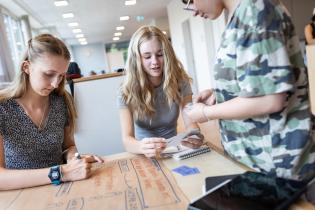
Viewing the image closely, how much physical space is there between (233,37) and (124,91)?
29.5 inches

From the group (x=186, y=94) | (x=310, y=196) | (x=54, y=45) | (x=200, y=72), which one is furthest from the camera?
(x=200, y=72)

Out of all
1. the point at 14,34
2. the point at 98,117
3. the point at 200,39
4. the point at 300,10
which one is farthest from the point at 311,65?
the point at 14,34

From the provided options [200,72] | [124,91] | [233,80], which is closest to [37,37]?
[124,91]

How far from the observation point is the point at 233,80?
872 millimetres

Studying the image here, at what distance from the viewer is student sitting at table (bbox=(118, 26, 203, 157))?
149cm

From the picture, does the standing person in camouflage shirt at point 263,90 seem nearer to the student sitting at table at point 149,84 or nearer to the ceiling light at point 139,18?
Result: the student sitting at table at point 149,84

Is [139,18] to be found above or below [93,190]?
above

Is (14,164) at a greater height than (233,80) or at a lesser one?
lesser

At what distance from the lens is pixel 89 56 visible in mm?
17031

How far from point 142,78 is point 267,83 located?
2.64 feet

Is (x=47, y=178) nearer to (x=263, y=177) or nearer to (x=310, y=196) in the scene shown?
(x=263, y=177)

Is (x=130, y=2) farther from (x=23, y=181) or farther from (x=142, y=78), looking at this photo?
(x=23, y=181)

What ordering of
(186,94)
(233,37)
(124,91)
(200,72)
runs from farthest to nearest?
(200,72) < (186,94) < (124,91) < (233,37)

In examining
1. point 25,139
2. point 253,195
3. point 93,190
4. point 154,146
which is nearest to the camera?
point 253,195
